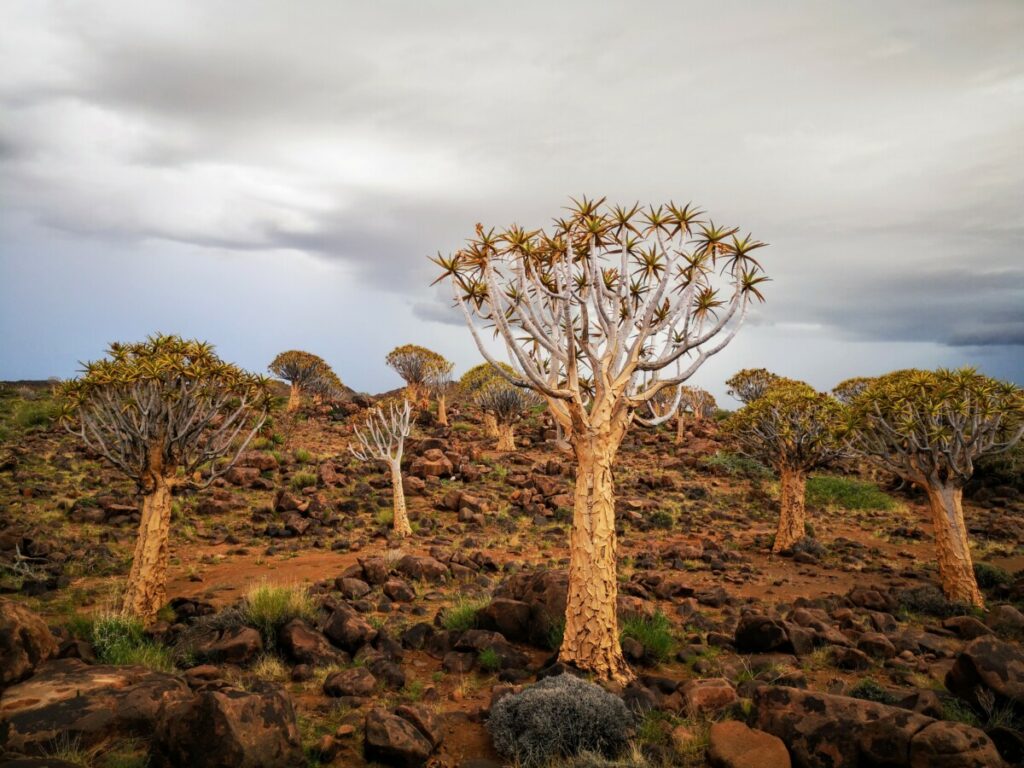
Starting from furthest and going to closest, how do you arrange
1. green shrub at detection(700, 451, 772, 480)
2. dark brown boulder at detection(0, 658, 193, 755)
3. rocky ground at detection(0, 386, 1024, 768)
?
green shrub at detection(700, 451, 772, 480) < rocky ground at detection(0, 386, 1024, 768) < dark brown boulder at detection(0, 658, 193, 755)

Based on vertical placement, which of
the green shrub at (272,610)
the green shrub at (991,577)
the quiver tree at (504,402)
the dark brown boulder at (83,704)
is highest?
the quiver tree at (504,402)

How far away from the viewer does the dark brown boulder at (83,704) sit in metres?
5.06

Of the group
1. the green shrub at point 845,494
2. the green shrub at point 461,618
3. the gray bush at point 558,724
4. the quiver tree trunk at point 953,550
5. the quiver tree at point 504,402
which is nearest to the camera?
the gray bush at point 558,724

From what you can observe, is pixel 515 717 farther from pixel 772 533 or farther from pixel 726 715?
pixel 772 533

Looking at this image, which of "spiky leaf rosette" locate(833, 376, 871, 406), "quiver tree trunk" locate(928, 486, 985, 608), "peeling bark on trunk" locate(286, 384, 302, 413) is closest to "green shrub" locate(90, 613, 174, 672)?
"quiver tree trunk" locate(928, 486, 985, 608)

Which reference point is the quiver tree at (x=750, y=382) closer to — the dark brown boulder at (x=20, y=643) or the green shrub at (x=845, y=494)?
the green shrub at (x=845, y=494)

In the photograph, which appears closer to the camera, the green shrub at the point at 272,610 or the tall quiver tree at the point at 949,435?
the green shrub at the point at 272,610

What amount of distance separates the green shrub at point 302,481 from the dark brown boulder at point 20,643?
16516mm

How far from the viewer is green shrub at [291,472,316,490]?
2308 centimetres

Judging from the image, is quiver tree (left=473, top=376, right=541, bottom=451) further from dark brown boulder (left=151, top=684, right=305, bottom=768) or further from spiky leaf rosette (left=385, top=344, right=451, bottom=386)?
dark brown boulder (left=151, top=684, right=305, bottom=768)

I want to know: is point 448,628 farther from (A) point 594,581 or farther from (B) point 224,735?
(B) point 224,735

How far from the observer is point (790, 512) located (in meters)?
18.1

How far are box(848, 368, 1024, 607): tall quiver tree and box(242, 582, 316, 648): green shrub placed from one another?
42.4ft

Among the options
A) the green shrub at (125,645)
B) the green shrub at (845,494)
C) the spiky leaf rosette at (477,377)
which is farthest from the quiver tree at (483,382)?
the green shrub at (125,645)
